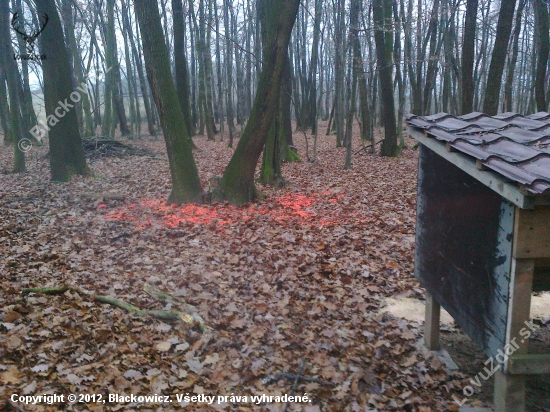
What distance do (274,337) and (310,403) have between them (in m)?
1.12

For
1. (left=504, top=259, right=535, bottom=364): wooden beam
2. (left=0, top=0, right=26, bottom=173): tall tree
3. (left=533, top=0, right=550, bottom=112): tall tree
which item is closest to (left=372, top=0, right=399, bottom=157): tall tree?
(left=533, top=0, right=550, bottom=112): tall tree

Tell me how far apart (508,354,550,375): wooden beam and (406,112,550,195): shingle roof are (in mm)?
1315

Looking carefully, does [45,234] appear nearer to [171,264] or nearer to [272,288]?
[171,264]

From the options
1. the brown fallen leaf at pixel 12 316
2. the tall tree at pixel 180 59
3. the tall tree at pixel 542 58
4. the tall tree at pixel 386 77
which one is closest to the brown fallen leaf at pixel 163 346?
the brown fallen leaf at pixel 12 316

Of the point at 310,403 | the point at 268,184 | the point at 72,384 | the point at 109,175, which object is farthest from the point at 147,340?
the point at 109,175

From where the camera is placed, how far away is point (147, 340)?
15.3 feet

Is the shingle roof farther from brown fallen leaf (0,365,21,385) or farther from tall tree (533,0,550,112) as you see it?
tall tree (533,0,550,112)

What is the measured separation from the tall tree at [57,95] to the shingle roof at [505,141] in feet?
35.9

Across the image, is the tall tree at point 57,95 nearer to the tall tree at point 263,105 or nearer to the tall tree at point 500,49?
the tall tree at point 263,105

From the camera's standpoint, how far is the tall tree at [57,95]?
12367 millimetres

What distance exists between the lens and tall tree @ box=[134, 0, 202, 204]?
9.84 metres

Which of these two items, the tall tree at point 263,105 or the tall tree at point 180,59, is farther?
the tall tree at point 180,59

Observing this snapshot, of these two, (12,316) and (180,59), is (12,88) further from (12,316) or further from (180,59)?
(12,316)

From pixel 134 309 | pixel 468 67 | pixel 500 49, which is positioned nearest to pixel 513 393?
pixel 134 309
